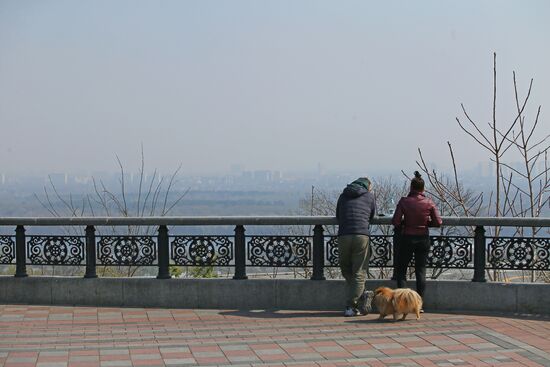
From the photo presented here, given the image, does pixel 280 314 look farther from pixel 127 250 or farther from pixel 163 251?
pixel 127 250

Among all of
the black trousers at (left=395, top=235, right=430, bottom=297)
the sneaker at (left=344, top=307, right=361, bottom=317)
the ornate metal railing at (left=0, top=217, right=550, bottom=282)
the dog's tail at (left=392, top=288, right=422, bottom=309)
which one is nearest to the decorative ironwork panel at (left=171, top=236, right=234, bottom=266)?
the ornate metal railing at (left=0, top=217, right=550, bottom=282)

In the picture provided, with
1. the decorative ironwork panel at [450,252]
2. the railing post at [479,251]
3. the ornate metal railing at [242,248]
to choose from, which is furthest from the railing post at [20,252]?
the railing post at [479,251]

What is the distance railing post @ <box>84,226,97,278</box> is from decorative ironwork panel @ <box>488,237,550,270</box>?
534cm

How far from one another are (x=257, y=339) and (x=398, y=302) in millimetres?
1872

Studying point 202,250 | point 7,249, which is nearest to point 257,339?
point 202,250

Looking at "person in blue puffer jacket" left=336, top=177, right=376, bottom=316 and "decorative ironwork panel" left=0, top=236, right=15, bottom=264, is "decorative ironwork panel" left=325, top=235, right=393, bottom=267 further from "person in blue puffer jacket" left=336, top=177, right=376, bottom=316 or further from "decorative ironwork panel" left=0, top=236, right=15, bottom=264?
"decorative ironwork panel" left=0, top=236, right=15, bottom=264

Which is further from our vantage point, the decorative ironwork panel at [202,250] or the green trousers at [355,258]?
the decorative ironwork panel at [202,250]

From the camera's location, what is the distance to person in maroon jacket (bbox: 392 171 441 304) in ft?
33.3

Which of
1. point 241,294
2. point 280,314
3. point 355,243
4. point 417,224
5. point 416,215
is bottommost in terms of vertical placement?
point 280,314

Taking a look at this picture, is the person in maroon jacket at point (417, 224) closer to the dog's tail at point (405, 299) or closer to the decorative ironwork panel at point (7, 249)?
the dog's tail at point (405, 299)

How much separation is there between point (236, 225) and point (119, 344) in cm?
265

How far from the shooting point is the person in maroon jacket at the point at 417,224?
10.1 meters

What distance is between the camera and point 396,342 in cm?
866

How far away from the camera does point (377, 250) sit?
1076cm
